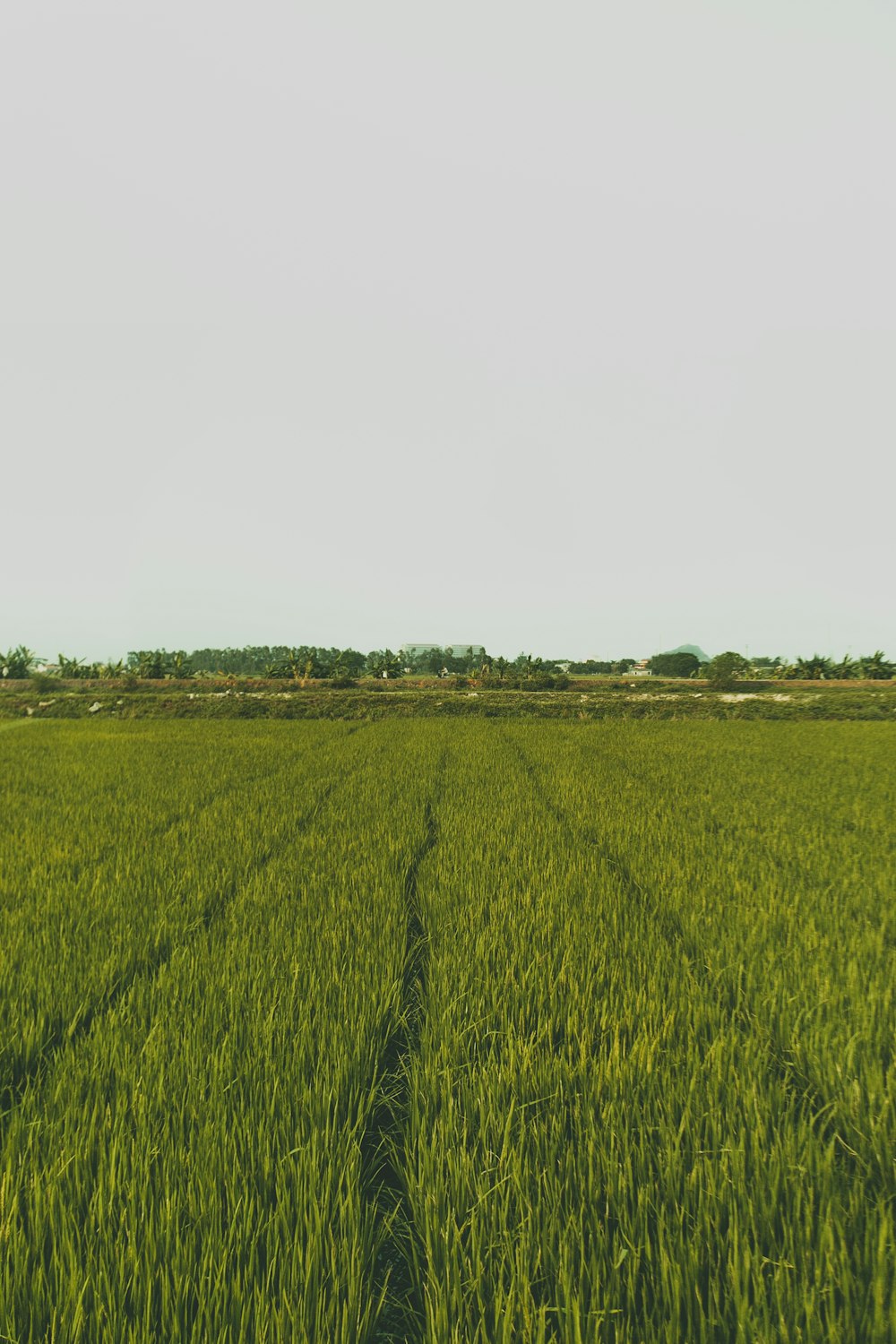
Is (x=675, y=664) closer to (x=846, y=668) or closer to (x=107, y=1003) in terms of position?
(x=846, y=668)

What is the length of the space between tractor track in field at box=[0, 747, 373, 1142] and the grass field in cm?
2

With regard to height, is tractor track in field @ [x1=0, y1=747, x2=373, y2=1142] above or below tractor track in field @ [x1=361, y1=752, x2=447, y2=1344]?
above

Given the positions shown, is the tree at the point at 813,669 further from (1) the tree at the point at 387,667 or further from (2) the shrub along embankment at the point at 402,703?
(1) the tree at the point at 387,667

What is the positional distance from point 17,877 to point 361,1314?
11.9 ft

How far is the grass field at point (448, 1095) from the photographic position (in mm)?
1002

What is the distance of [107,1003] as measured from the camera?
2.15 metres

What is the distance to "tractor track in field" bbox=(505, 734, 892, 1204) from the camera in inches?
54.0

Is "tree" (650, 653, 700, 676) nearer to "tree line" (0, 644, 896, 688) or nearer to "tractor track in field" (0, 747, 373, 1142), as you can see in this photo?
"tree line" (0, 644, 896, 688)

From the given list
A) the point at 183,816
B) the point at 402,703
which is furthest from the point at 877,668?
the point at 183,816

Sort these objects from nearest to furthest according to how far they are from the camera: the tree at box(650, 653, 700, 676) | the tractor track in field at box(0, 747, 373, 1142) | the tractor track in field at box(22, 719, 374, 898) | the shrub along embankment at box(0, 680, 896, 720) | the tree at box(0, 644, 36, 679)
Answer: the tractor track in field at box(0, 747, 373, 1142) < the tractor track in field at box(22, 719, 374, 898) < the shrub along embankment at box(0, 680, 896, 720) < the tree at box(0, 644, 36, 679) < the tree at box(650, 653, 700, 676)

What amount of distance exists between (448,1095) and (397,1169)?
20cm

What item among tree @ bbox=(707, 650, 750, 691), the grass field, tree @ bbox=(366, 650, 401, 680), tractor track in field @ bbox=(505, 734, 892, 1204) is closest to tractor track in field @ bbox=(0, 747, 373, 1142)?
the grass field

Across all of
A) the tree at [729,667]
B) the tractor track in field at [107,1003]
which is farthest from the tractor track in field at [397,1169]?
the tree at [729,667]

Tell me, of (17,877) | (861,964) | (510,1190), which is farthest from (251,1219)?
(17,877)
